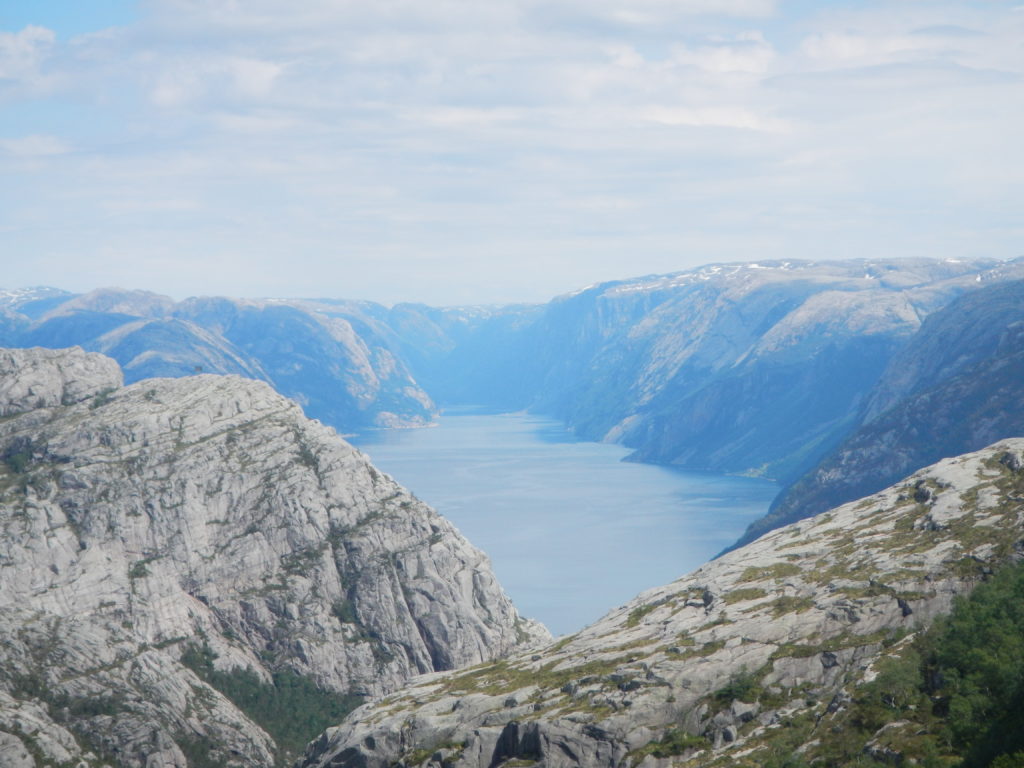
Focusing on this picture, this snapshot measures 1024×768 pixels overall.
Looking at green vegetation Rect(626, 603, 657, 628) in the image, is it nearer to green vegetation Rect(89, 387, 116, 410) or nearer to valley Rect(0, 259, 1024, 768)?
valley Rect(0, 259, 1024, 768)

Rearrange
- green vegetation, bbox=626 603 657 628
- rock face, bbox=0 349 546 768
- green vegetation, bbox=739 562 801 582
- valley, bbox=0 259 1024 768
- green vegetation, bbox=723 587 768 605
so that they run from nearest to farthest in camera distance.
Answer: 1. valley, bbox=0 259 1024 768
2. green vegetation, bbox=723 587 768 605
3. green vegetation, bbox=739 562 801 582
4. green vegetation, bbox=626 603 657 628
5. rock face, bbox=0 349 546 768

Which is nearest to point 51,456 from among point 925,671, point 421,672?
point 421,672

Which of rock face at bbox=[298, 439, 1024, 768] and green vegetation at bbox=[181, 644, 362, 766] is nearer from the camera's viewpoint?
rock face at bbox=[298, 439, 1024, 768]

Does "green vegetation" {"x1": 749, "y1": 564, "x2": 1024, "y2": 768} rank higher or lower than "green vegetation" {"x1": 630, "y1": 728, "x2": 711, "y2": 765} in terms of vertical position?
higher

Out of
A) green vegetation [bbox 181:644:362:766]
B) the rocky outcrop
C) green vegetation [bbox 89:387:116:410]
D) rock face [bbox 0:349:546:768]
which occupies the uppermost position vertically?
the rocky outcrop

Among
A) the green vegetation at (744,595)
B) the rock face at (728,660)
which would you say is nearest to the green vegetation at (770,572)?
the rock face at (728,660)

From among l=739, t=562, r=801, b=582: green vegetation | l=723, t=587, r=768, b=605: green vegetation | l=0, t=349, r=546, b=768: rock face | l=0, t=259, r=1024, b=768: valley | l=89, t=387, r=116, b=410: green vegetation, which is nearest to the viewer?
l=0, t=259, r=1024, b=768: valley

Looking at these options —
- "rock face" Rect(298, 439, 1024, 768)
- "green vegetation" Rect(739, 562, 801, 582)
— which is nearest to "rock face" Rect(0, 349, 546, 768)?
"rock face" Rect(298, 439, 1024, 768)

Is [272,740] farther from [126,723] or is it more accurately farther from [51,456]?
[51,456]
